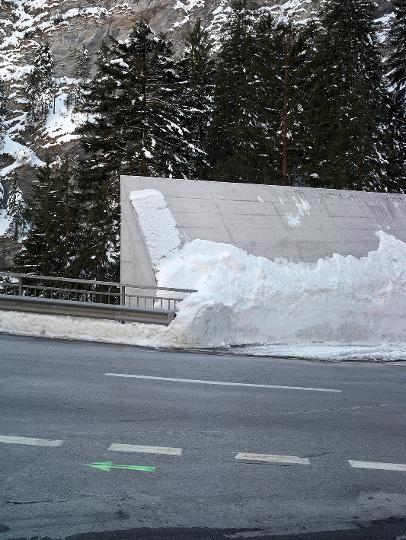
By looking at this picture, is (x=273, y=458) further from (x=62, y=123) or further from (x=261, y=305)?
(x=62, y=123)

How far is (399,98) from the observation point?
35.1 metres

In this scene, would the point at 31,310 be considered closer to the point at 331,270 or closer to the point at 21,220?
the point at 331,270

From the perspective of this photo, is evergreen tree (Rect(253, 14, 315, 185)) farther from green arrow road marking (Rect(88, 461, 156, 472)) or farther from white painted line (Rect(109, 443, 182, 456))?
green arrow road marking (Rect(88, 461, 156, 472))

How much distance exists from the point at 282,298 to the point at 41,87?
111 meters

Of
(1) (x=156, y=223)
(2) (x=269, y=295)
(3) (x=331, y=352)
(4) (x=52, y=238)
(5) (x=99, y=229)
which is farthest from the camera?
(4) (x=52, y=238)

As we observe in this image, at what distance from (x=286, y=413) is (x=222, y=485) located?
2.21 metres

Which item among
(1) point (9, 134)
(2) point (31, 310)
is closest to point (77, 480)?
(2) point (31, 310)

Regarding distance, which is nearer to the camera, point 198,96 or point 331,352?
point 331,352

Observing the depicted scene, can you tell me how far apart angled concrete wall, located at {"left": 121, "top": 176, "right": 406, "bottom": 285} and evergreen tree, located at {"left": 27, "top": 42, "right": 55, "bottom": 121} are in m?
99.3

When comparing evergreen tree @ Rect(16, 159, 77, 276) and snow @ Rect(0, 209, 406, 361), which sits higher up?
evergreen tree @ Rect(16, 159, 77, 276)

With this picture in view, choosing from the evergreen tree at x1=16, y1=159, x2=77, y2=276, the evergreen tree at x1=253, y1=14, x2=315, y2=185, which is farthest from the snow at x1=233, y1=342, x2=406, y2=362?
the evergreen tree at x1=16, y1=159, x2=77, y2=276

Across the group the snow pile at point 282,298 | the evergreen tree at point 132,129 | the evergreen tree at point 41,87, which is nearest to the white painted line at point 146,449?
the snow pile at point 282,298

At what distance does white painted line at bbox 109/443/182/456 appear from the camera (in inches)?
196

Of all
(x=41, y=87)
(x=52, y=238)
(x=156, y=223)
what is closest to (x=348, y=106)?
(x=52, y=238)
